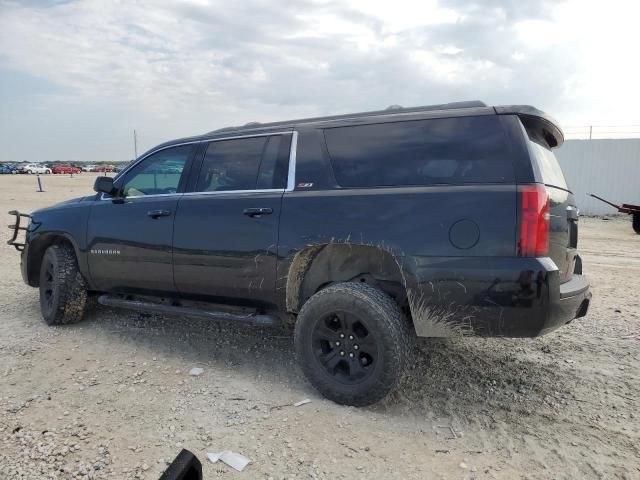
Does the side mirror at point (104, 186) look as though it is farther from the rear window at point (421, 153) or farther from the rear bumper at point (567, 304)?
the rear bumper at point (567, 304)

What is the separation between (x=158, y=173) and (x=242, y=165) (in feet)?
3.38

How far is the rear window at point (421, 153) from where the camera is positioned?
2.95 meters

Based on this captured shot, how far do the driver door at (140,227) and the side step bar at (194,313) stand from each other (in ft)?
0.34

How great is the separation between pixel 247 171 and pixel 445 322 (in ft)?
6.34

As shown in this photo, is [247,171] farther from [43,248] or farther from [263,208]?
[43,248]

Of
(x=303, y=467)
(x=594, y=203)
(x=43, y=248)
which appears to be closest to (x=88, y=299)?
(x=43, y=248)

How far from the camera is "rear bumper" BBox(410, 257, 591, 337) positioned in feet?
9.07

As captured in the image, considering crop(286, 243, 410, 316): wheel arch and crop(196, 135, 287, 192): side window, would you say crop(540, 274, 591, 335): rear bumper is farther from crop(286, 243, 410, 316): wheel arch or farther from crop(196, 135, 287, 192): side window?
crop(196, 135, 287, 192): side window

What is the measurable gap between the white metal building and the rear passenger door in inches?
659

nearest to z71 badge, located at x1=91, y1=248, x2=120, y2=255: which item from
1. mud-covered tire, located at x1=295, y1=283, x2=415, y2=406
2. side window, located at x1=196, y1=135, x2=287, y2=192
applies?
side window, located at x1=196, y1=135, x2=287, y2=192

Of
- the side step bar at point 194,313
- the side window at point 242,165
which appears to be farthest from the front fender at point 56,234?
the side window at point 242,165

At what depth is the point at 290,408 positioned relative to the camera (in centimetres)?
325

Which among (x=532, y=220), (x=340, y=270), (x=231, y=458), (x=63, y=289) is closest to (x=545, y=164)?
(x=532, y=220)

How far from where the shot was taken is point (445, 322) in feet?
9.86
